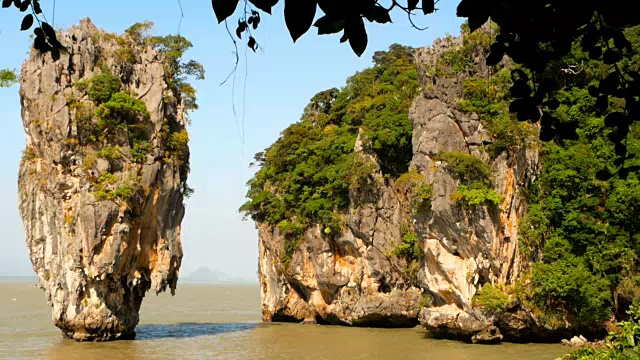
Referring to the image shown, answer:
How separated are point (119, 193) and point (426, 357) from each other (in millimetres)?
10865

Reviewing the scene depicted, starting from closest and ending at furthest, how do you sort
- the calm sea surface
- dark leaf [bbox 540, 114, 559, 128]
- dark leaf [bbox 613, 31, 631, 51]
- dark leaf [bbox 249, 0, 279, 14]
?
dark leaf [bbox 249, 0, 279, 14] → dark leaf [bbox 613, 31, 631, 51] → dark leaf [bbox 540, 114, 559, 128] → the calm sea surface

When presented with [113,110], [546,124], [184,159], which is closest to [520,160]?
[184,159]

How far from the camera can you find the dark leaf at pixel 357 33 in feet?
6.05

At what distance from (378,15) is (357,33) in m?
0.19

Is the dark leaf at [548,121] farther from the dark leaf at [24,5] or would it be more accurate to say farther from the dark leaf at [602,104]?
the dark leaf at [24,5]

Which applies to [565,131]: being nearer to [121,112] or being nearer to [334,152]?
[121,112]

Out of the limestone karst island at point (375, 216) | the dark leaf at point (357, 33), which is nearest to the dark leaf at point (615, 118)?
the dark leaf at point (357, 33)

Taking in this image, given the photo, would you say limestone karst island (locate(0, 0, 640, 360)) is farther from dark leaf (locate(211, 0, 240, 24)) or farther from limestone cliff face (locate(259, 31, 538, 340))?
dark leaf (locate(211, 0, 240, 24))

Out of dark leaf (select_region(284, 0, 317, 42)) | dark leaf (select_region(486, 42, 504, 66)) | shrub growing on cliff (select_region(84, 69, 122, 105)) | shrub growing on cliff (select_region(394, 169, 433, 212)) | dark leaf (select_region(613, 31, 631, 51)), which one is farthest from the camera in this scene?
shrub growing on cliff (select_region(84, 69, 122, 105))

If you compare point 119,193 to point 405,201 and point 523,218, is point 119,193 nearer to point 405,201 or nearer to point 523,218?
point 405,201

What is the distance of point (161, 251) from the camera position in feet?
78.5

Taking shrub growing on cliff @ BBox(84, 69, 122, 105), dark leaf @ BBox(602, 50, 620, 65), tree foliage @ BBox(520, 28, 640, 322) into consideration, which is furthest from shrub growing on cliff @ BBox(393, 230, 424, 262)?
dark leaf @ BBox(602, 50, 620, 65)

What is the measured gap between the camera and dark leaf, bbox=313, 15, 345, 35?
183 centimetres

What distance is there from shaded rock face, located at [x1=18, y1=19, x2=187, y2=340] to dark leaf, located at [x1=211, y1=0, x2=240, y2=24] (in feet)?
69.6
